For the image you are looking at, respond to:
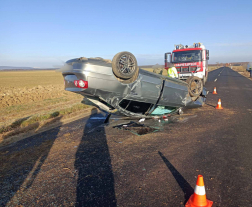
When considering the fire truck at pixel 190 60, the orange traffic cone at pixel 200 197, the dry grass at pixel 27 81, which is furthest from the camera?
the dry grass at pixel 27 81

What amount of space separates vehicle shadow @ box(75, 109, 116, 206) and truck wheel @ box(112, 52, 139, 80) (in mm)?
1757

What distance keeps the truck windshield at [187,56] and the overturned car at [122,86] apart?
26.1ft

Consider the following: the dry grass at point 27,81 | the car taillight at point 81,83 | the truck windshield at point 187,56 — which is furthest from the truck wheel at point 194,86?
the dry grass at point 27,81

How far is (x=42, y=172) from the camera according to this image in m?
3.60

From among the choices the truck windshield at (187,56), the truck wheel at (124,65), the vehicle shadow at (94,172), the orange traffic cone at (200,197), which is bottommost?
the vehicle shadow at (94,172)

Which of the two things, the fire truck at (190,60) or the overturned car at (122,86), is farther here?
the fire truck at (190,60)

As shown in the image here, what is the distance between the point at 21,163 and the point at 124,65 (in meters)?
3.09

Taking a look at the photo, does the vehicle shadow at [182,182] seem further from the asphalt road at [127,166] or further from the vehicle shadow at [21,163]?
the vehicle shadow at [21,163]

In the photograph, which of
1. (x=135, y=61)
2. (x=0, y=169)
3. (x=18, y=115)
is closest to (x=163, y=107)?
(x=135, y=61)

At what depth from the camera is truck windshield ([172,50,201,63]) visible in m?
13.8

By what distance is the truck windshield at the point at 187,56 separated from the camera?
13.8 m

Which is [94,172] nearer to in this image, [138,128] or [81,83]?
[81,83]

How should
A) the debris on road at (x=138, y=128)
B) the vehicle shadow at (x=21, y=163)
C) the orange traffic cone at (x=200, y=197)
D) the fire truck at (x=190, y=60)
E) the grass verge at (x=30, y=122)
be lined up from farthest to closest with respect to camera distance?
the fire truck at (x=190, y=60)
the grass verge at (x=30, y=122)
the debris on road at (x=138, y=128)
the vehicle shadow at (x=21, y=163)
the orange traffic cone at (x=200, y=197)

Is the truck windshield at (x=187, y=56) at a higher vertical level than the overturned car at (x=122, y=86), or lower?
higher
